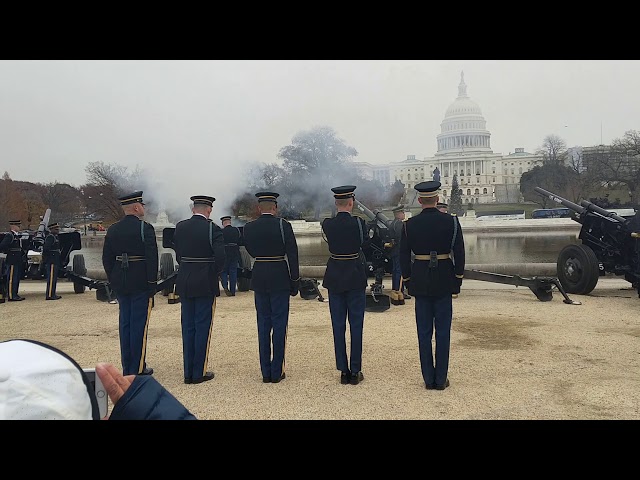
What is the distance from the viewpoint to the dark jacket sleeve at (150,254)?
5.14 metres

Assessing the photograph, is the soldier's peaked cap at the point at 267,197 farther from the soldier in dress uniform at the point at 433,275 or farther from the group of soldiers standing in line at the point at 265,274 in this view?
the soldier in dress uniform at the point at 433,275

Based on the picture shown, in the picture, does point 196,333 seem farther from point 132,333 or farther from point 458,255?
point 458,255

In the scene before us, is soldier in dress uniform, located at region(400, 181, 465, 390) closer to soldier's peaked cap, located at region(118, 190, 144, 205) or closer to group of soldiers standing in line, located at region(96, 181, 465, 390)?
group of soldiers standing in line, located at region(96, 181, 465, 390)

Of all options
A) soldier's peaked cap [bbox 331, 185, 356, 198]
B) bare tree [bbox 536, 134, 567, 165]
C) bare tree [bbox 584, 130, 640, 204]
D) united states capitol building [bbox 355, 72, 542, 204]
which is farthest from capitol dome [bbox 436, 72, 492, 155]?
soldier's peaked cap [bbox 331, 185, 356, 198]

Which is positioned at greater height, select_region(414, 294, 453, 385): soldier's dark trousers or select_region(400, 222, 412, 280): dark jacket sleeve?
select_region(400, 222, 412, 280): dark jacket sleeve

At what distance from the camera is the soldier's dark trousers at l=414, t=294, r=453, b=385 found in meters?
4.51

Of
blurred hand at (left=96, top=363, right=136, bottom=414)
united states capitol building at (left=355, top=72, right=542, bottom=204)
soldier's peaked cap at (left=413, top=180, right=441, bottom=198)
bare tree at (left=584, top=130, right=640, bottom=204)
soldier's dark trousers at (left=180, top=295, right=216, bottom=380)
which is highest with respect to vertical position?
united states capitol building at (left=355, top=72, right=542, bottom=204)

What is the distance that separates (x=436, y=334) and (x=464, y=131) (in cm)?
8362

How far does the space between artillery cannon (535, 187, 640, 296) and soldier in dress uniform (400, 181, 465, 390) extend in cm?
532

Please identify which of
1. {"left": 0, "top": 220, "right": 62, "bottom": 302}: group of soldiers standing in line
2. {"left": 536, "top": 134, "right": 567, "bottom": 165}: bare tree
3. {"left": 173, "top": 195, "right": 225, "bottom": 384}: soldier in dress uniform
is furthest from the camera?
{"left": 536, "top": 134, "right": 567, "bottom": 165}: bare tree

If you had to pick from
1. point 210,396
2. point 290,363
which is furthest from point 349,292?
point 210,396

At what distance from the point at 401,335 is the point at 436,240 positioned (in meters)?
2.25

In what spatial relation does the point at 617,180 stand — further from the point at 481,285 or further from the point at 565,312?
the point at 565,312

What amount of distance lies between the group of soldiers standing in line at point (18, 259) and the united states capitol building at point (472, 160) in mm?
66739
